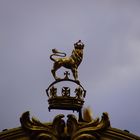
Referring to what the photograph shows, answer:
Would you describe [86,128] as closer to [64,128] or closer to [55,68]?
[64,128]

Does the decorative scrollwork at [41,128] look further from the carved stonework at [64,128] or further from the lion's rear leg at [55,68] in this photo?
the lion's rear leg at [55,68]

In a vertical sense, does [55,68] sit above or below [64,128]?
above

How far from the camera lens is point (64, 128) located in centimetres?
696

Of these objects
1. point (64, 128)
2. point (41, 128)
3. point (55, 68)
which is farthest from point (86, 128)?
point (55, 68)

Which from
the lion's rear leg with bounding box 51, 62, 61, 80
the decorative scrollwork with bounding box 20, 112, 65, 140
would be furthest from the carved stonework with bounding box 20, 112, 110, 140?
the lion's rear leg with bounding box 51, 62, 61, 80

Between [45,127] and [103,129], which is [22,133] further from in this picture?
[103,129]

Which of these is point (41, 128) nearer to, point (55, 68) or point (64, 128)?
point (64, 128)

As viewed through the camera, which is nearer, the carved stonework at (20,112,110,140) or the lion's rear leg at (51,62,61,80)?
the carved stonework at (20,112,110,140)

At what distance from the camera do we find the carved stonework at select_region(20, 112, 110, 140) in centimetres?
686

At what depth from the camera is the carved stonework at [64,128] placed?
686 centimetres

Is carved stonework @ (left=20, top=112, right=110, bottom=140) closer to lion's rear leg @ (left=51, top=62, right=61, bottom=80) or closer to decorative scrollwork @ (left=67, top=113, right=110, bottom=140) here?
decorative scrollwork @ (left=67, top=113, right=110, bottom=140)

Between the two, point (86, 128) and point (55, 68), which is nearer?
point (86, 128)

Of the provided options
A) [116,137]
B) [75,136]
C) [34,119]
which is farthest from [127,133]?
[34,119]

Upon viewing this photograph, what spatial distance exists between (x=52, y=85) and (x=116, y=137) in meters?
1.03
